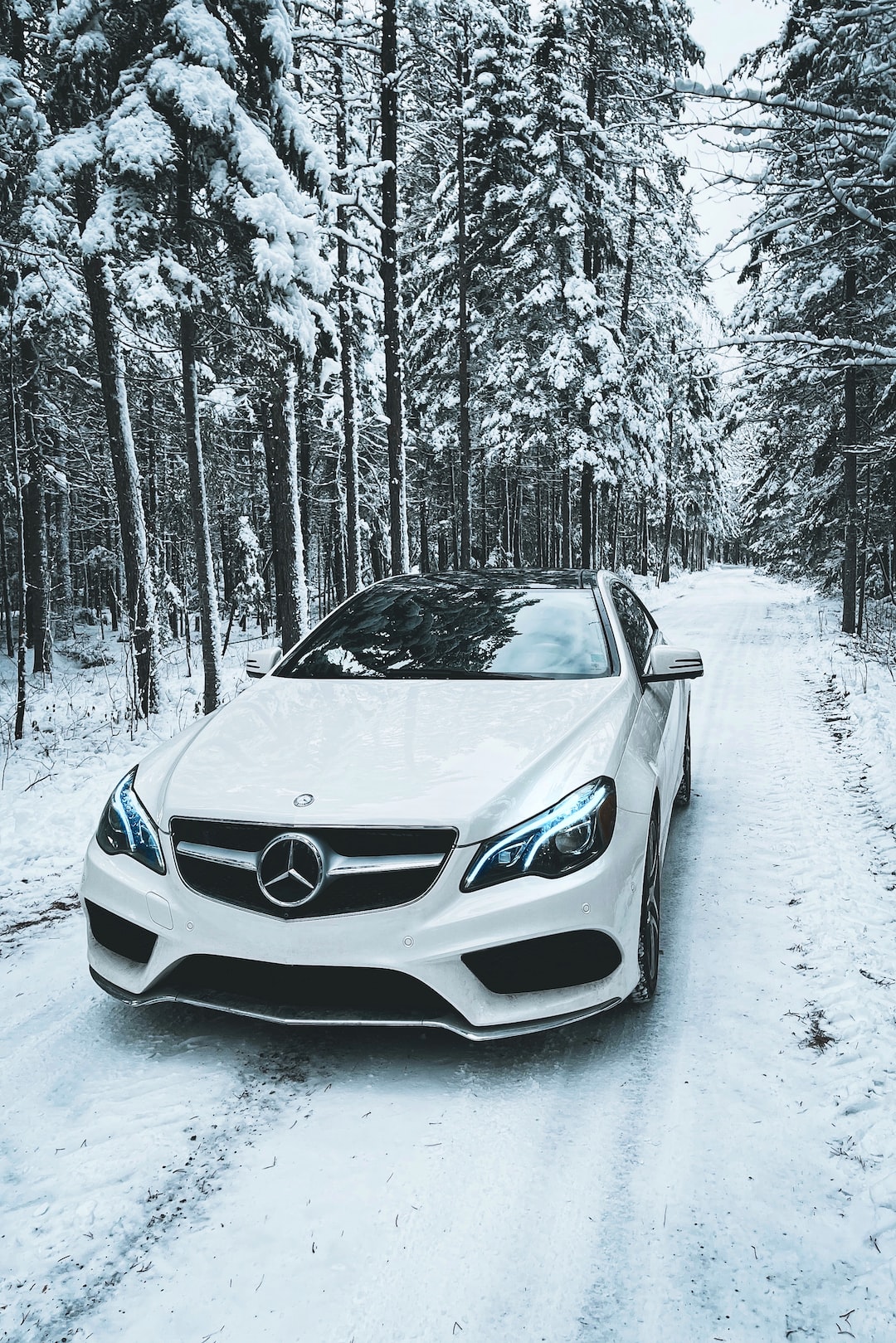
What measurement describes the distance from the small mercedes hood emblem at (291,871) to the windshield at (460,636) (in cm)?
142

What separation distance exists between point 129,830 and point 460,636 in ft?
6.26

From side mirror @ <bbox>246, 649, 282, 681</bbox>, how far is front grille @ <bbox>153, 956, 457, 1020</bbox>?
197cm

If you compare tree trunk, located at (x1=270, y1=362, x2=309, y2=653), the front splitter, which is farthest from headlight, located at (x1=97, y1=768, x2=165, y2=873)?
tree trunk, located at (x1=270, y1=362, x2=309, y2=653)

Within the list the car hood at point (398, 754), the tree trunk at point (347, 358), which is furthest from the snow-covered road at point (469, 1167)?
the tree trunk at point (347, 358)

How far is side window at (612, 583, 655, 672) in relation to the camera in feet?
14.5

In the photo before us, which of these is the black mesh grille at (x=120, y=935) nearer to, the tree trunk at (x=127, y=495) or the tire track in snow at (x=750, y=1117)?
the tire track in snow at (x=750, y=1117)

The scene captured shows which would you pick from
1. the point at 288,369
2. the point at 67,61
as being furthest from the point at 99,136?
the point at 288,369

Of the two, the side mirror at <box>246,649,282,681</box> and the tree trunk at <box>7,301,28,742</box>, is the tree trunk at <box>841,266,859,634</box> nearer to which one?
the tree trunk at <box>7,301,28,742</box>

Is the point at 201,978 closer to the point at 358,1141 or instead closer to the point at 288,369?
the point at 358,1141

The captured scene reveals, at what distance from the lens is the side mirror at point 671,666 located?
4.11 m

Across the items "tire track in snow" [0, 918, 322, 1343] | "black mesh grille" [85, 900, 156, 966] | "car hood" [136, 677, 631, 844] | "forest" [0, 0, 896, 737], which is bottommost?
"tire track in snow" [0, 918, 322, 1343]

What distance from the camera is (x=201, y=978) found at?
2.83 meters

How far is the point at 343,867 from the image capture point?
266cm

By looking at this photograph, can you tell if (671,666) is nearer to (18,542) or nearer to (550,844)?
(550,844)
